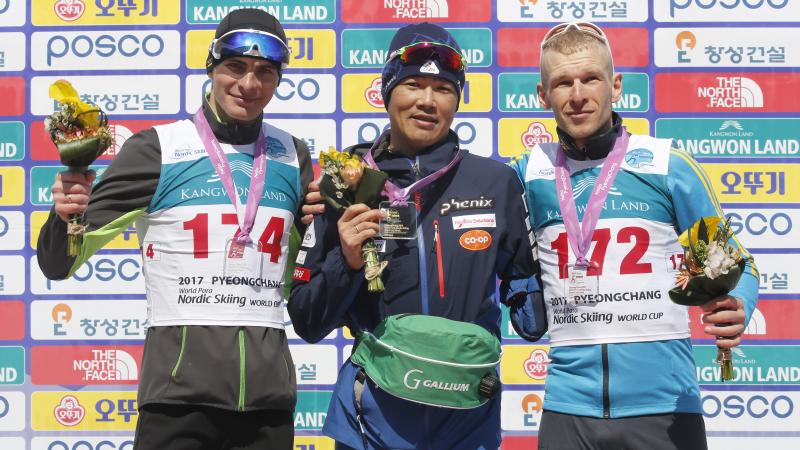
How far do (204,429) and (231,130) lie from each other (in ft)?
3.08

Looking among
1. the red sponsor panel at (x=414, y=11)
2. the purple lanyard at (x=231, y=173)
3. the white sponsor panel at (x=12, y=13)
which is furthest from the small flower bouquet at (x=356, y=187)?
the white sponsor panel at (x=12, y=13)

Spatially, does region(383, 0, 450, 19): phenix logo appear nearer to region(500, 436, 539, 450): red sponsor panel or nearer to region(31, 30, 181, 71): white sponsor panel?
region(31, 30, 181, 71): white sponsor panel

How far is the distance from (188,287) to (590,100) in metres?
1.37

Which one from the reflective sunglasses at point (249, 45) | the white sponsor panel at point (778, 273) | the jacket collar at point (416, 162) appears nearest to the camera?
the jacket collar at point (416, 162)

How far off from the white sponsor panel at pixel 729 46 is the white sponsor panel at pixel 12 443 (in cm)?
401

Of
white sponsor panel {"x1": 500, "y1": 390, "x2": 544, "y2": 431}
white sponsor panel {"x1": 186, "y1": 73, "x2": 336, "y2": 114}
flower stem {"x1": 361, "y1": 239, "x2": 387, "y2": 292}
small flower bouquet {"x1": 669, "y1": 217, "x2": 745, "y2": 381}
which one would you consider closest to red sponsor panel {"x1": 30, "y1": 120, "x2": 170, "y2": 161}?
white sponsor panel {"x1": 186, "y1": 73, "x2": 336, "y2": 114}

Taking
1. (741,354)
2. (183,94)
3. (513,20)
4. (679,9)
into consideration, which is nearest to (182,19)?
(183,94)

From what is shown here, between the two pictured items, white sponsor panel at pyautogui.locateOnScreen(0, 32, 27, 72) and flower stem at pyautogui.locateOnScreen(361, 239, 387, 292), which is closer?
flower stem at pyautogui.locateOnScreen(361, 239, 387, 292)

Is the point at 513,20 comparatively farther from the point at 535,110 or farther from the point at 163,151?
the point at 163,151

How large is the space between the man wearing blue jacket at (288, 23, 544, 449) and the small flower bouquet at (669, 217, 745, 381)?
52 centimetres

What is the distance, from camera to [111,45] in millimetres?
4723

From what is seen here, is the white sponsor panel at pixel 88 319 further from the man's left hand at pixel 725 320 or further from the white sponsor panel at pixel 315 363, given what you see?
the man's left hand at pixel 725 320

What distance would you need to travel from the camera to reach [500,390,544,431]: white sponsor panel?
15.4ft

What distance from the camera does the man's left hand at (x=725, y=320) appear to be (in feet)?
7.82
